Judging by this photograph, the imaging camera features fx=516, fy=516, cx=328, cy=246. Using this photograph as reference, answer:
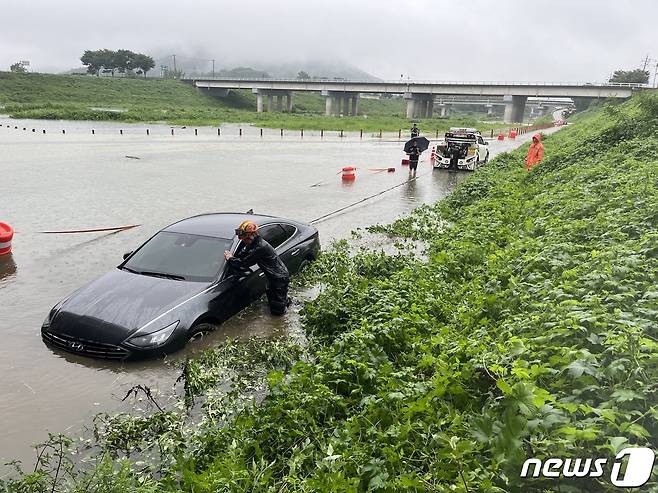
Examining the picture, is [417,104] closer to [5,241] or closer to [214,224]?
[5,241]

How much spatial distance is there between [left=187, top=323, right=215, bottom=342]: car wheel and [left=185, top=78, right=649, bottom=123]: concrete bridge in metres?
85.3

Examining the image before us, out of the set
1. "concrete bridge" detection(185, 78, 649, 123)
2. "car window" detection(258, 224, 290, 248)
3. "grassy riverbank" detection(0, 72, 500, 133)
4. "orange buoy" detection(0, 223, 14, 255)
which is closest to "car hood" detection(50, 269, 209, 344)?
"car window" detection(258, 224, 290, 248)

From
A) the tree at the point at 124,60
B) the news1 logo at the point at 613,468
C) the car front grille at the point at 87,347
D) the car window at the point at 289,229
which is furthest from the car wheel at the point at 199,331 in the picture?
the tree at the point at 124,60

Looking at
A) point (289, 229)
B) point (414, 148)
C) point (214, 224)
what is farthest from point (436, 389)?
point (414, 148)

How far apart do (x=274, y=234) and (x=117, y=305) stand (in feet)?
10.8

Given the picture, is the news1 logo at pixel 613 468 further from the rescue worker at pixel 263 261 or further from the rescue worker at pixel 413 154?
the rescue worker at pixel 413 154

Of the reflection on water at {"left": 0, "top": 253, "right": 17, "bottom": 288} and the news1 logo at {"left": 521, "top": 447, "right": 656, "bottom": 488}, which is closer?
the news1 logo at {"left": 521, "top": 447, "right": 656, "bottom": 488}

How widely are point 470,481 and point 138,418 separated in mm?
3515

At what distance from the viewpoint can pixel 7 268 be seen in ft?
35.4

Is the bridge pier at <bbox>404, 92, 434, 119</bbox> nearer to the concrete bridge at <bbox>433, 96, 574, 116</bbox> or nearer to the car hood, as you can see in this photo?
the concrete bridge at <bbox>433, 96, 574, 116</bbox>

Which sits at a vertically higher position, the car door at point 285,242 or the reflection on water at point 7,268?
the car door at point 285,242

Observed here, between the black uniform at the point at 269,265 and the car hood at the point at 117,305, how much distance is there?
780 mm

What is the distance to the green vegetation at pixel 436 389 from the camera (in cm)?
337

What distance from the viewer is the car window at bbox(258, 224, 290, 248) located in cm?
910
